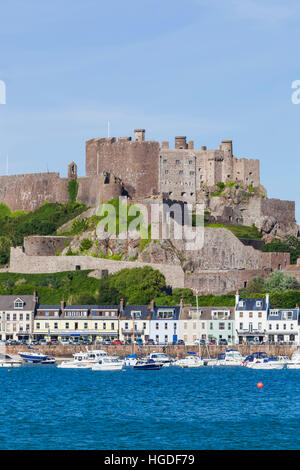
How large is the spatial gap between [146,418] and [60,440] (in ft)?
25.7

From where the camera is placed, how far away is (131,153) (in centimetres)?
10481

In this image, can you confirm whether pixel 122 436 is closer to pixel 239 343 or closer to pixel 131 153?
pixel 239 343

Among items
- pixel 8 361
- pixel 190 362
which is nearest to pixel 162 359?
pixel 190 362

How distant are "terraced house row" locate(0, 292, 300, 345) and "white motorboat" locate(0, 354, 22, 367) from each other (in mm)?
5755

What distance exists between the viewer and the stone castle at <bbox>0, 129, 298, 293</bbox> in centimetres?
9381

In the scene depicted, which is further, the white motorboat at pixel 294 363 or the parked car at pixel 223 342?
the parked car at pixel 223 342

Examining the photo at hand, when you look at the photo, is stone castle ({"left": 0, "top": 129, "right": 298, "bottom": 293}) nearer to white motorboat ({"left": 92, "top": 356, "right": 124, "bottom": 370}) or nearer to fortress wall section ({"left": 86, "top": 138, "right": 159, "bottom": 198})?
fortress wall section ({"left": 86, "top": 138, "right": 159, "bottom": 198})

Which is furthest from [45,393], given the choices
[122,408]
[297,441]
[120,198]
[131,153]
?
[131,153]

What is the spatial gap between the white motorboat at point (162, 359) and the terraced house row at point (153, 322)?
5.07 m

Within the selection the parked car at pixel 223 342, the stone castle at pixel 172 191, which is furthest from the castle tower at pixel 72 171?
the parked car at pixel 223 342

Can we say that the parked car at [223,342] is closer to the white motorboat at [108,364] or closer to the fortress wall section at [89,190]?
the white motorboat at [108,364]

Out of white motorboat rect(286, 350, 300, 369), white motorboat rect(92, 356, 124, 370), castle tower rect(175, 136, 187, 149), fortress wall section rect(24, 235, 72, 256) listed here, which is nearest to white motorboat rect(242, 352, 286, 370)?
white motorboat rect(286, 350, 300, 369)

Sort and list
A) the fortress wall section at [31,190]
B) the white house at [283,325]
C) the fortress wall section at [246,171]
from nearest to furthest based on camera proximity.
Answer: the white house at [283,325], the fortress wall section at [246,171], the fortress wall section at [31,190]

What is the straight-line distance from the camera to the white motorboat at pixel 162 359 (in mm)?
79312
